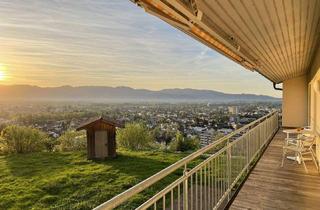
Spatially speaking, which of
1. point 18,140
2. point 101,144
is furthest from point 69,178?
point 18,140

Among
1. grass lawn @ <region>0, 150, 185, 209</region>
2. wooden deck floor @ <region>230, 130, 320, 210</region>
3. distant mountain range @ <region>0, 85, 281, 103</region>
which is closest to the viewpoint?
wooden deck floor @ <region>230, 130, 320, 210</region>

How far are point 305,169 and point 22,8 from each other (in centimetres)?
1198

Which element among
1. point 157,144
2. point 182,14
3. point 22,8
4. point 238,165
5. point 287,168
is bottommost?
point 157,144

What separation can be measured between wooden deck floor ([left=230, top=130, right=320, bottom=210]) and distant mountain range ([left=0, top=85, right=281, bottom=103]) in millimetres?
26304

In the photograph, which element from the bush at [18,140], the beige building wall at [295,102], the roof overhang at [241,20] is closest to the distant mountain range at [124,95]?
the bush at [18,140]

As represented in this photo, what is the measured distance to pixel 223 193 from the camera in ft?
11.4

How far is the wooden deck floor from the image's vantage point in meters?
3.62

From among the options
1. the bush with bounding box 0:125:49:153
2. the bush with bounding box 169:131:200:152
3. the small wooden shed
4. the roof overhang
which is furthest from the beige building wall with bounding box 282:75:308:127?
the bush with bounding box 0:125:49:153

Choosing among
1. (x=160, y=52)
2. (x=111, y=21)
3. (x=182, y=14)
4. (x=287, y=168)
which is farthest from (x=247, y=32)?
(x=160, y=52)

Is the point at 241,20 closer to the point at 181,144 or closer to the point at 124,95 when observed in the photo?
the point at 181,144

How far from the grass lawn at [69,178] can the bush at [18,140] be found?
3.94 feet

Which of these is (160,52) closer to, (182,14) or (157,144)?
(157,144)

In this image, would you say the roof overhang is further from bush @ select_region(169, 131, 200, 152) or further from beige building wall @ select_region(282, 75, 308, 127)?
bush @ select_region(169, 131, 200, 152)

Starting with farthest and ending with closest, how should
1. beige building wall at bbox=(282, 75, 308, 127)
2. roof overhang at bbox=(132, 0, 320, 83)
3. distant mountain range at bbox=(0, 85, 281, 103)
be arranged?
distant mountain range at bbox=(0, 85, 281, 103) < beige building wall at bbox=(282, 75, 308, 127) < roof overhang at bbox=(132, 0, 320, 83)
